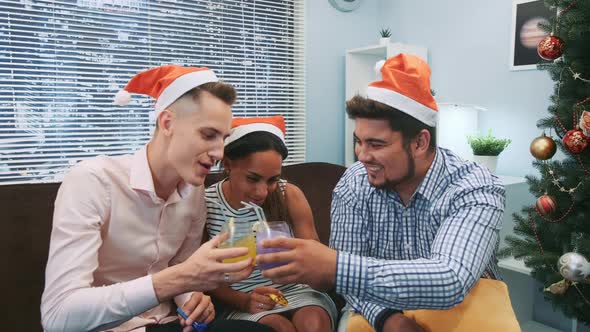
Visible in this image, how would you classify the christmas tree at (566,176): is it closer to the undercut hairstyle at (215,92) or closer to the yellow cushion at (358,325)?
the yellow cushion at (358,325)

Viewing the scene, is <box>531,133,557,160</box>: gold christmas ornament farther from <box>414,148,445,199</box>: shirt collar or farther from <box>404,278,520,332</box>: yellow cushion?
<box>404,278,520,332</box>: yellow cushion

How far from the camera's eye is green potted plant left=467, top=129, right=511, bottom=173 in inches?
109

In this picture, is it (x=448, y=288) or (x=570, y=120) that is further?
(x=570, y=120)

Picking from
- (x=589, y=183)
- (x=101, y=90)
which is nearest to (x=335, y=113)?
(x=101, y=90)

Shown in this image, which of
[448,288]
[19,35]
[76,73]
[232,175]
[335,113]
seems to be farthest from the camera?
[335,113]

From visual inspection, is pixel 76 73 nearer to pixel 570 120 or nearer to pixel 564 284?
pixel 570 120

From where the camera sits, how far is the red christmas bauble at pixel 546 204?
1.96 metres

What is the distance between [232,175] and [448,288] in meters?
0.91

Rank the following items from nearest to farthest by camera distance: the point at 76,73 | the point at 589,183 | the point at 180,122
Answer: the point at 180,122, the point at 589,183, the point at 76,73

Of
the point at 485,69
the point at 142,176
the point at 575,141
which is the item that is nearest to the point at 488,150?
the point at 485,69

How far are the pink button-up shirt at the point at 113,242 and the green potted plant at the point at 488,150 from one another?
1901mm

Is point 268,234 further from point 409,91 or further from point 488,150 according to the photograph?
point 488,150

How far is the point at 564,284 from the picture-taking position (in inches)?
77.7

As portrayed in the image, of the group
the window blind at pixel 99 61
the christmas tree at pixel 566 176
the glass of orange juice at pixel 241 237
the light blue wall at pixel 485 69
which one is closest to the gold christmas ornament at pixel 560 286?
the christmas tree at pixel 566 176
